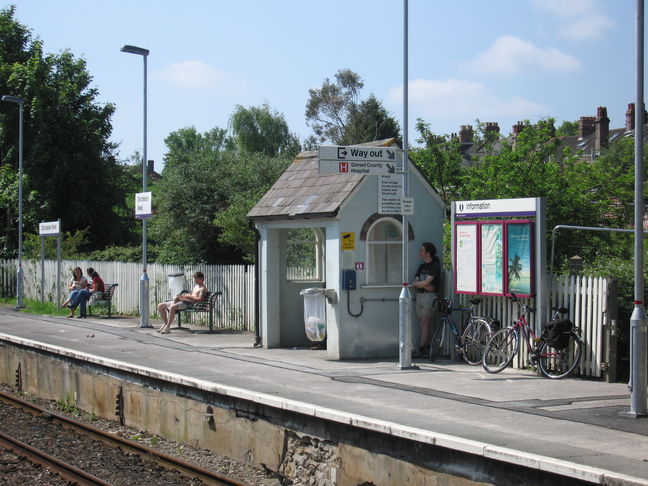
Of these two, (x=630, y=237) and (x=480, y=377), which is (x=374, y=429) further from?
(x=630, y=237)

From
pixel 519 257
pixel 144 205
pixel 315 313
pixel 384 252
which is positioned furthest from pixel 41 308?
pixel 519 257

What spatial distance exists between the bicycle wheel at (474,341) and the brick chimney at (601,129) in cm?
5458

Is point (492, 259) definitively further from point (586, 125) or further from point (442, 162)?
point (586, 125)

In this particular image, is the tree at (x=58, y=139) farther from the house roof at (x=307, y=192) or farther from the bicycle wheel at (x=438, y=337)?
the bicycle wheel at (x=438, y=337)

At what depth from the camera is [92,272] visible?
23.9 meters

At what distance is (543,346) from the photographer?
40.2 feet

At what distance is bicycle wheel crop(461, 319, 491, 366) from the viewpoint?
44.5 ft

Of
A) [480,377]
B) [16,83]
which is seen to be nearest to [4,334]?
[480,377]

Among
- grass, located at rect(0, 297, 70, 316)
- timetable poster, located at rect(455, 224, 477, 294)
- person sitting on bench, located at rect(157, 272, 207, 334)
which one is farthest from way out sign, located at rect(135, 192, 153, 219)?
timetable poster, located at rect(455, 224, 477, 294)

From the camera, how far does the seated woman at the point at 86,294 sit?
23.7m

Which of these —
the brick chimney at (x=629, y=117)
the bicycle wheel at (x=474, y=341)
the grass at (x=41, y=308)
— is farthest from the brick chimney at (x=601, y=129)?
the bicycle wheel at (x=474, y=341)

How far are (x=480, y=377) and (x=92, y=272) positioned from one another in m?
14.5

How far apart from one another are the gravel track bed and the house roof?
4.62 metres

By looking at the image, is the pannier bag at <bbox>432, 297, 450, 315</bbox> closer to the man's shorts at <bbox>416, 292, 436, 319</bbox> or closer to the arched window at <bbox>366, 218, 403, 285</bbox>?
the man's shorts at <bbox>416, 292, 436, 319</bbox>
